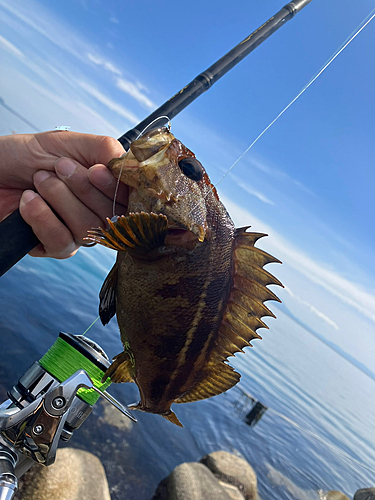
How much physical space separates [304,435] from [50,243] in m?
20.2

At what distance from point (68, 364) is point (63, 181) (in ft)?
4.37

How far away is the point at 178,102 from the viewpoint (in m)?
3.11

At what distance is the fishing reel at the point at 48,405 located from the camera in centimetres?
197

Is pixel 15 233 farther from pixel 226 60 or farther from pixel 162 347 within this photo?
pixel 226 60

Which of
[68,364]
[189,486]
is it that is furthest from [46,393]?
[189,486]

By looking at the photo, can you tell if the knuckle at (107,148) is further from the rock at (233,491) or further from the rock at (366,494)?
the rock at (366,494)

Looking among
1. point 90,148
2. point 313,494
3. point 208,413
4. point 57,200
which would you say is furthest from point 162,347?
point 313,494

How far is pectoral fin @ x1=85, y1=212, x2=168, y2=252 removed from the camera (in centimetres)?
167

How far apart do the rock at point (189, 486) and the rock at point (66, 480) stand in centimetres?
195

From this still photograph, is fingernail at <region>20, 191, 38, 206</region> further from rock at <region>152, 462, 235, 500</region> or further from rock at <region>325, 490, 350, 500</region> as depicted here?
rock at <region>325, 490, 350, 500</region>

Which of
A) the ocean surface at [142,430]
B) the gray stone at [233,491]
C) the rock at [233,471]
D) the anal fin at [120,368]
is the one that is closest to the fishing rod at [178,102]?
the anal fin at [120,368]

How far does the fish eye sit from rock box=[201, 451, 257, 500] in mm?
9421

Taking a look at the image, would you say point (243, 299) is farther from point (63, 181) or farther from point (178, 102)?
point (178, 102)

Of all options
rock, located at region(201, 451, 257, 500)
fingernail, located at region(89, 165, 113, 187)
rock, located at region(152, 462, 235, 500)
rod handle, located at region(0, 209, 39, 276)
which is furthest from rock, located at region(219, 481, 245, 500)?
fingernail, located at region(89, 165, 113, 187)
